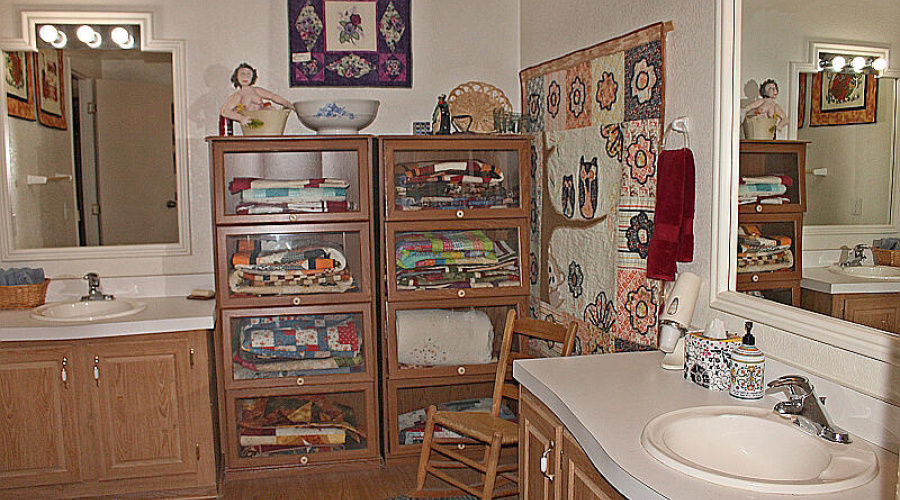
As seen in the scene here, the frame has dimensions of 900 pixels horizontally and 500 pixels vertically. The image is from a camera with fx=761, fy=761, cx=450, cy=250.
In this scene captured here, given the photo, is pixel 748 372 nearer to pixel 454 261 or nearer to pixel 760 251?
pixel 760 251

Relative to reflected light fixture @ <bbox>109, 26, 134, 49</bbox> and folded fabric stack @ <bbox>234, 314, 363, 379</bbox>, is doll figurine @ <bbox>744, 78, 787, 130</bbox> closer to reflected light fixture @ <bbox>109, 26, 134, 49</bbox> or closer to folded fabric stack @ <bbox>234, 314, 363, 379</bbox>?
folded fabric stack @ <bbox>234, 314, 363, 379</bbox>

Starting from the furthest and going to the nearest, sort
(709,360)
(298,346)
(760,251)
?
(298,346)
(760,251)
(709,360)

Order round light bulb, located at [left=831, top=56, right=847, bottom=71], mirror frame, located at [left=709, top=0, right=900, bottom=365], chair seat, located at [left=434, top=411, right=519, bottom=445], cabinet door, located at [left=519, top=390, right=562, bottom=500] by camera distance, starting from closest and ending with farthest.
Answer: round light bulb, located at [left=831, top=56, right=847, bottom=71] → cabinet door, located at [left=519, top=390, right=562, bottom=500] → mirror frame, located at [left=709, top=0, right=900, bottom=365] → chair seat, located at [left=434, top=411, right=519, bottom=445]

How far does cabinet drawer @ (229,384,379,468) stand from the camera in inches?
142

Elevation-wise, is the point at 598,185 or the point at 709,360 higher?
the point at 598,185

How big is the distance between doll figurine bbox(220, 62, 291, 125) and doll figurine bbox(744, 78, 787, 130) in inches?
88.1

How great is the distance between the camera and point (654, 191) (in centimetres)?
271

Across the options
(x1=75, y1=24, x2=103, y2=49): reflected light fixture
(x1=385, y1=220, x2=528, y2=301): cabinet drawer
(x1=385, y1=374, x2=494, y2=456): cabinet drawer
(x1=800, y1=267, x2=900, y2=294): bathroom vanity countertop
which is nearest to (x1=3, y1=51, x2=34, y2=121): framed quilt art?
(x1=75, y1=24, x2=103, y2=49): reflected light fixture

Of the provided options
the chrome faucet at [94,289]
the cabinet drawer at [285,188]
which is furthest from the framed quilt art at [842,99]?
the chrome faucet at [94,289]

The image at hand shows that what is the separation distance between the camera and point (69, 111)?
370 centimetres

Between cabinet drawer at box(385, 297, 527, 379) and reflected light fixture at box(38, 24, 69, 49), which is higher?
reflected light fixture at box(38, 24, 69, 49)

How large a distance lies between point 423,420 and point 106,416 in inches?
57.6

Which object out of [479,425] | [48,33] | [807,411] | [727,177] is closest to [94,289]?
[48,33]

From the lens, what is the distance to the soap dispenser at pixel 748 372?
197 centimetres
